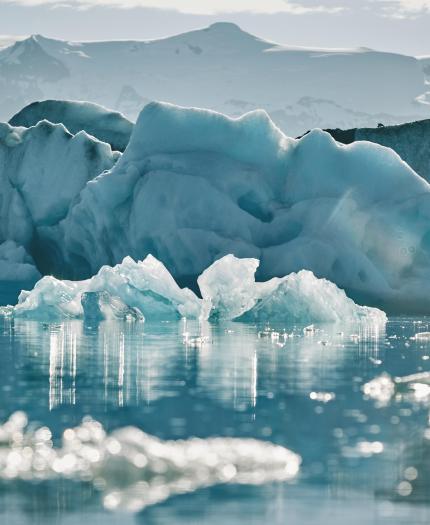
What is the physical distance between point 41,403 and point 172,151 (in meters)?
16.8

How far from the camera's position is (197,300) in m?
24.2

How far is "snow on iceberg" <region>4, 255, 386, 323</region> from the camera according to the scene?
2208cm

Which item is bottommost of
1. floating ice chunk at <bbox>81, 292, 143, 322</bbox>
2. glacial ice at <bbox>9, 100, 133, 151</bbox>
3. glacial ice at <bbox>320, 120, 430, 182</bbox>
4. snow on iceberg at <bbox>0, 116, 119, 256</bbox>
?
floating ice chunk at <bbox>81, 292, 143, 322</bbox>

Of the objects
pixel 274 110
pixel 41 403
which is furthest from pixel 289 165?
pixel 274 110

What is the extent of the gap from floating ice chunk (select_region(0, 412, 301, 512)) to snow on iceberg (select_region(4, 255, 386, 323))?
45.2 ft

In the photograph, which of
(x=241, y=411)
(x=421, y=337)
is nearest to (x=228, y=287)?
(x=421, y=337)

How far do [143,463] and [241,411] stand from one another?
2.69m

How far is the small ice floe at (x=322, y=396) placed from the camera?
34.4ft

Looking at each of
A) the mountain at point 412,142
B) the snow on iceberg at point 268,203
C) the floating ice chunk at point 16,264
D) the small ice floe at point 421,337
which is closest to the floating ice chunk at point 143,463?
the small ice floe at point 421,337

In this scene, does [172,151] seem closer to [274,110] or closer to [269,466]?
[269,466]

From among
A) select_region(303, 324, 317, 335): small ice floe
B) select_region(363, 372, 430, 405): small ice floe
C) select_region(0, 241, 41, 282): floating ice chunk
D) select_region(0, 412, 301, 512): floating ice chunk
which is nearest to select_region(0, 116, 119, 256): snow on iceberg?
select_region(0, 241, 41, 282): floating ice chunk

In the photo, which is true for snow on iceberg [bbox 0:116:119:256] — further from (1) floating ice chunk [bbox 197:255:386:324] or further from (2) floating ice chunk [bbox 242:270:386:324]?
(2) floating ice chunk [bbox 242:270:386:324]

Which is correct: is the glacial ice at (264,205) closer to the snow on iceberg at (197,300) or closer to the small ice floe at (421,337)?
the snow on iceberg at (197,300)

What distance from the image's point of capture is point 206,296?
75.0 feet
